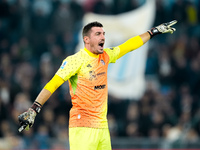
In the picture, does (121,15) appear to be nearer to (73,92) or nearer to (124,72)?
(124,72)

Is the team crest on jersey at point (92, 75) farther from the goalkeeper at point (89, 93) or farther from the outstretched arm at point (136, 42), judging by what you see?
the outstretched arm at point (136, 42)

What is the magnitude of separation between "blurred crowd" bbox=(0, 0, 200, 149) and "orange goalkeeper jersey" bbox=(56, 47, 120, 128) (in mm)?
5969

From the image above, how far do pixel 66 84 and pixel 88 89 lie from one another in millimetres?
8128

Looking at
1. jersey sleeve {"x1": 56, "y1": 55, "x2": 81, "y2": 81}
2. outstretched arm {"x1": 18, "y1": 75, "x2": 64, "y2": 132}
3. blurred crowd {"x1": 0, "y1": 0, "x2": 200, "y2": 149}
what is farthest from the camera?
blurred crowd {"x1": 0, "y1": 0, "x2": 200, "y2": 149}

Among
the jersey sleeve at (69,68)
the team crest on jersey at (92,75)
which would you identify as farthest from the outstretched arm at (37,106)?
the team crest on jersey at (92,75)

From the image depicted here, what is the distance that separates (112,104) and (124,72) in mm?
1059

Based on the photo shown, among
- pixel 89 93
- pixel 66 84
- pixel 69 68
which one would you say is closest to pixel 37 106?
pixel 69 68

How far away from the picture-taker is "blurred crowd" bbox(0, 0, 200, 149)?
14.7 meters

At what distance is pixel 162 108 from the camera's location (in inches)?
631

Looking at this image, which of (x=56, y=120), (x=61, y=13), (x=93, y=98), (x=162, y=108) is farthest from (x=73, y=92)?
(x=61, y=13)

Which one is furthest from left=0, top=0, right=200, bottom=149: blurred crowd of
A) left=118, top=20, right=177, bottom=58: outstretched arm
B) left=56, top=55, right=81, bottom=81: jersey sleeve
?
left=56, top=55, right=81, bottom=81: jersey sleeve

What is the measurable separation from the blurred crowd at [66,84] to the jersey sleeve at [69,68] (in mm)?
6289

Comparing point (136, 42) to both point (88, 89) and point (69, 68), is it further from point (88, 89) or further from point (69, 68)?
point (69, 68)

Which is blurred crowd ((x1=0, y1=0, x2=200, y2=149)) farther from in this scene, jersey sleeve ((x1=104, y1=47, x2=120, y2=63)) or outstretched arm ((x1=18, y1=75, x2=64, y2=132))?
outstretched arm ((x1=18, y1=75, x2=64, y2=132))
